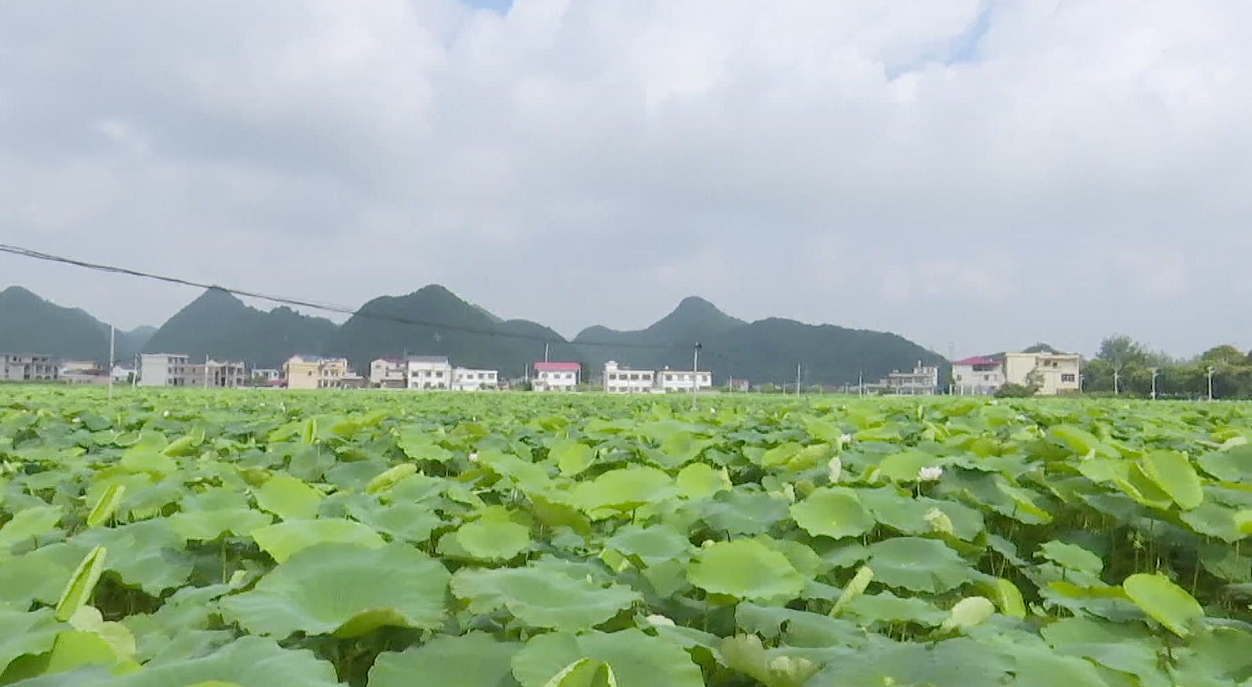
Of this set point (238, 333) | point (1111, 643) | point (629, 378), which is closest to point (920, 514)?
point (1111, 643)

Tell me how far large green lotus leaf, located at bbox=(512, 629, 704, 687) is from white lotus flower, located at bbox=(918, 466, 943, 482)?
5.09ft

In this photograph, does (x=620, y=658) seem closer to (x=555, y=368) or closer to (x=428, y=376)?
(x=428, y=376)

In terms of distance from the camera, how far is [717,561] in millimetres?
1253

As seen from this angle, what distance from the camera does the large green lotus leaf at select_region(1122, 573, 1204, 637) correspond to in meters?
1.19

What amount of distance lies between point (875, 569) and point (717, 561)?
1.34 feet

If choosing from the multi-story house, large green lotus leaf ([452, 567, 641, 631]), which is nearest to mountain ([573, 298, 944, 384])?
the multi-story house

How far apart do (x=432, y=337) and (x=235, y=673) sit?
11635cm

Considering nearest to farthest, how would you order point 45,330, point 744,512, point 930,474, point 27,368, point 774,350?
point 744,512 → point 930,474 → point 27,368 → point 45,330 → point 774,350

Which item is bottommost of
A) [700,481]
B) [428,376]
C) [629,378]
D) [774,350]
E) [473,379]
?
[473,379]

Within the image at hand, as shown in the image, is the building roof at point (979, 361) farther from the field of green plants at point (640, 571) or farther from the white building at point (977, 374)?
the field of green plants at point (640, 571)

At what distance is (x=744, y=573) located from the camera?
1.24 m

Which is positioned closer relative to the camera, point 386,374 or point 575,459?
point 575,459

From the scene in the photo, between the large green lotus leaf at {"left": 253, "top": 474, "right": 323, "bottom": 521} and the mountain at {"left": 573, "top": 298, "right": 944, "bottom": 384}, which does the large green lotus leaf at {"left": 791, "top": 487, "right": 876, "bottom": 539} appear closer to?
the large green lotus leaf at {"left": 253, "top": 474, "right": 323, "bottom": 521}

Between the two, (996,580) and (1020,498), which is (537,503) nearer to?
(996,580)
